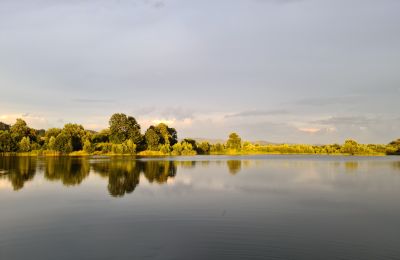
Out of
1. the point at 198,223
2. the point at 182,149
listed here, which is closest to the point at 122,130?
the point at 182,149

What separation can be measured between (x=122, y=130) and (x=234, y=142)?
66.3 meters

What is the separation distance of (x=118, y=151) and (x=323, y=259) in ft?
397

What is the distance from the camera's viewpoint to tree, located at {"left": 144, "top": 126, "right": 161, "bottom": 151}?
140000mm

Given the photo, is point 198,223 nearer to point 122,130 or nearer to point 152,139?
point 152,139

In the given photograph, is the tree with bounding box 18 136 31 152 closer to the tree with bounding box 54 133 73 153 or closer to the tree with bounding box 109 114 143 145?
the tree with bounding box 54 133 73 153

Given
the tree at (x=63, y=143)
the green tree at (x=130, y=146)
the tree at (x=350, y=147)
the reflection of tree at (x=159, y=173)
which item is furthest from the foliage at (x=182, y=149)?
the reflection of tree at (x=159, y=173)

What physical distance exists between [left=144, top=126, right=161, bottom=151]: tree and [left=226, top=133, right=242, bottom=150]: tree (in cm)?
5131

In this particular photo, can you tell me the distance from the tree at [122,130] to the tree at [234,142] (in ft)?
187

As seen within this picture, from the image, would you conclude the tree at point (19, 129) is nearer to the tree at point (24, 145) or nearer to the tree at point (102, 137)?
the tree at point (24, 145)

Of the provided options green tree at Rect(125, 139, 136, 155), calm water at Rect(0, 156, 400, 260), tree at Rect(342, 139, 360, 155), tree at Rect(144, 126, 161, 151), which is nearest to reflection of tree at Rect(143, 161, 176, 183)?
calm water at Rect(0, 156, 400, 260)

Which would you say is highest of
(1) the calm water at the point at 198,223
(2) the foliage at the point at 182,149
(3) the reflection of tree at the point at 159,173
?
(2) the foliage at the point at 182,149

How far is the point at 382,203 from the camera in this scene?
27234mm

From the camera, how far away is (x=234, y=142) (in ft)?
598

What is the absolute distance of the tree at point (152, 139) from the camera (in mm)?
140000
